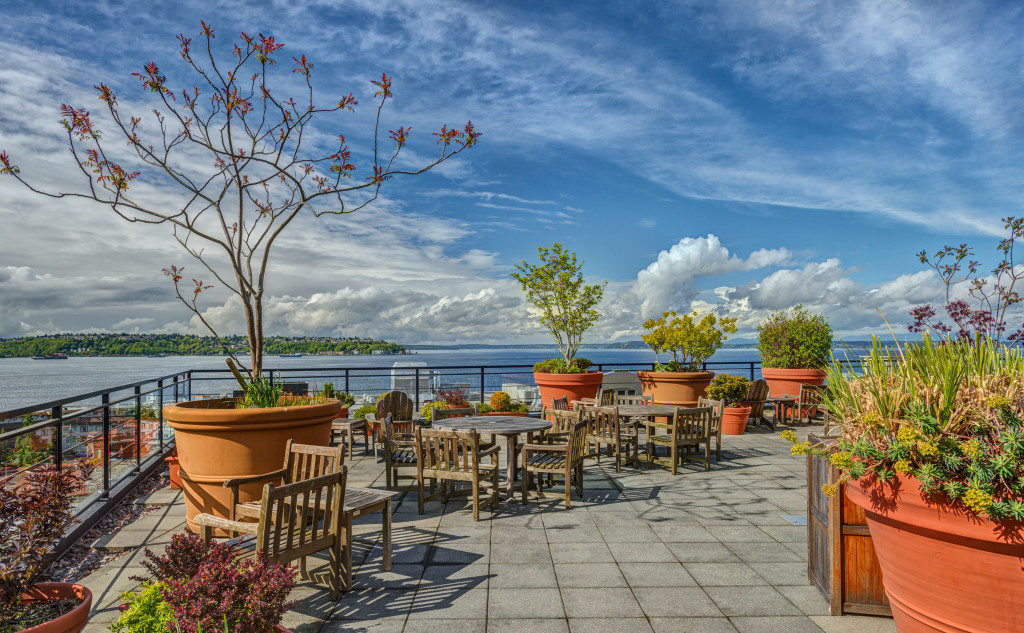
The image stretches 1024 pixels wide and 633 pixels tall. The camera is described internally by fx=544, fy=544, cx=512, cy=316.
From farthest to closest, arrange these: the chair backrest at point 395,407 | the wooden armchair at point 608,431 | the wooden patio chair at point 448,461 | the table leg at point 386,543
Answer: the chair backrest at point 395,407
the wooden armchair at point 608,431
the wooden patio chair at point 448,461
the table leg at point 386,543

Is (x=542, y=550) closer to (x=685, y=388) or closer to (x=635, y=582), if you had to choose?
(x=635, y=582)

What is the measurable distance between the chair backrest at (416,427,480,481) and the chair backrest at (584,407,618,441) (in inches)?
70.8

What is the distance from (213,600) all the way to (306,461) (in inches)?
70.7

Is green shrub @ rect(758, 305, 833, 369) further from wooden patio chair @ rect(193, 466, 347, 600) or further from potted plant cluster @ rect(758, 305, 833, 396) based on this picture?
wooden patio chair @ rect(193, 466, 347, 600)

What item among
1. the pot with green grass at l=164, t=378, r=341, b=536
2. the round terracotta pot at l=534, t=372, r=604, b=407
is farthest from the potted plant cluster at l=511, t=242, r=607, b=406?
the pot with green grass at l=164, t=378, r=341, b=536

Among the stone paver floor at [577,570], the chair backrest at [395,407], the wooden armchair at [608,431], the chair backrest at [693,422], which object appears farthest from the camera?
the chair backrest at [395,407]

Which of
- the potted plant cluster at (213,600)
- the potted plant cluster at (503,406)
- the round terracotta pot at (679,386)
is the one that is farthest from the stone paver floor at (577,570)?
the round terracotta pot at (679,386)

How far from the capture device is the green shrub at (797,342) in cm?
1126

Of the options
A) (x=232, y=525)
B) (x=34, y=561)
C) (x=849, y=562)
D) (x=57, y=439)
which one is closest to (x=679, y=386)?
(x=849, y=562)

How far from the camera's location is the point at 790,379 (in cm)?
1099

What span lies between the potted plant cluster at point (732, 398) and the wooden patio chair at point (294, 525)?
23.8ft

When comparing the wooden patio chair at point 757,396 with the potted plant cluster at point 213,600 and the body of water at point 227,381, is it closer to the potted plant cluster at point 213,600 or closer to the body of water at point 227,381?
the body of water at point 227,381

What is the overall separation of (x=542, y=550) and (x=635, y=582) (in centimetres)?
74

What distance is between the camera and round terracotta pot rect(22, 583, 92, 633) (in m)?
1.84
